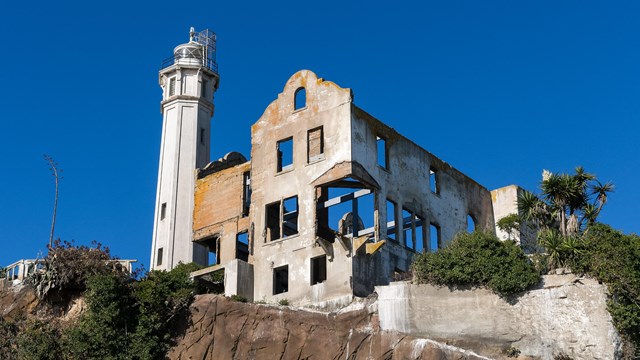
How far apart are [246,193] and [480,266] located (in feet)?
51.7

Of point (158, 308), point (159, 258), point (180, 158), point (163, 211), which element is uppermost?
point (180, 158)

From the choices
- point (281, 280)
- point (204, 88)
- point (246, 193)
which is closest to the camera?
point (281, 280)

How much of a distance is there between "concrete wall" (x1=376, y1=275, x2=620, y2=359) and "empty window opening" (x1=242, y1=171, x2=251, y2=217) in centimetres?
1273

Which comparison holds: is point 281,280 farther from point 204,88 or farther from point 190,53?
point 190,53

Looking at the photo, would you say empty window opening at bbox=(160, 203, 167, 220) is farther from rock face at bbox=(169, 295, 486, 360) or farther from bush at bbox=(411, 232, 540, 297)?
bush at bbox=(411, 232, 540, 297)

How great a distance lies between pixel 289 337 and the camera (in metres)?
35.2

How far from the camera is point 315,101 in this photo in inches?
1686

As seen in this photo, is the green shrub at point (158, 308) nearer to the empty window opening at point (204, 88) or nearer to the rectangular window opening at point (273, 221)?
the rectangular window opening at point (273, 221)

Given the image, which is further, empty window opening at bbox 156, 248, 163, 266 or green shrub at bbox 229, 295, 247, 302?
empty window opening at bbox 156, 248, 163, 266

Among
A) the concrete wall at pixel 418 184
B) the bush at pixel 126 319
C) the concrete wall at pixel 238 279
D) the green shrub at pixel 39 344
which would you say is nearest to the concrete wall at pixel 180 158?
the concrete wall at pixel 238 279

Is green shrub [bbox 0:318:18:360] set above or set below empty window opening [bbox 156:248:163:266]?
below

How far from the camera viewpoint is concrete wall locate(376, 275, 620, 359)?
3222 cm

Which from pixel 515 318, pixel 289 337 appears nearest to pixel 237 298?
pixel 289 337

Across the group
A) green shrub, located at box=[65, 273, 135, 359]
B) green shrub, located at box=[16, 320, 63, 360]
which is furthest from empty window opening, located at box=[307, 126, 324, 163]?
green shrub, located at box=[16, 320, 63, 360]
